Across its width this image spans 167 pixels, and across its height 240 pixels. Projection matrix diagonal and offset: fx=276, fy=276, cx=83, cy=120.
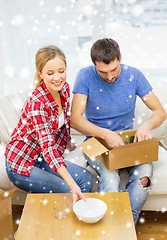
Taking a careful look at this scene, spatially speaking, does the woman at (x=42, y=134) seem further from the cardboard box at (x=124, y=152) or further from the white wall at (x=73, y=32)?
the white wall at (x=73, y=32)

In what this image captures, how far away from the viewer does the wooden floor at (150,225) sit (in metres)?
1.68

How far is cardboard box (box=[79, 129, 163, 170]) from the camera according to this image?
1450mm

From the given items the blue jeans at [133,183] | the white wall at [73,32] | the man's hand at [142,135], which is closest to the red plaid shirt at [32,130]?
the blue jeans at [133,183]

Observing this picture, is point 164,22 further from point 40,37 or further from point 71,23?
point 40,37

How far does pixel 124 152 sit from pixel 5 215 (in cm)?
68

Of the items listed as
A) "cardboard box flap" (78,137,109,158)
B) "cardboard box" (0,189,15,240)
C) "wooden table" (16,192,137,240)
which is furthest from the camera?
"cardboard box flap" (78,137,109,158)

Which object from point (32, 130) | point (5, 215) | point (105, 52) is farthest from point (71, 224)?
point (105, 52)

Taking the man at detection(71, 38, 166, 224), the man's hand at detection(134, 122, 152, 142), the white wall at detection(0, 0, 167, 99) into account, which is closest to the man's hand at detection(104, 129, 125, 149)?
the man at detection(71, 38, 166, 224)

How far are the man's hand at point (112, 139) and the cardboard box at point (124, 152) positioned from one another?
92mm

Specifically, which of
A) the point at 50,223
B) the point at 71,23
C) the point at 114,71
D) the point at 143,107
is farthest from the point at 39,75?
the point at 71,23

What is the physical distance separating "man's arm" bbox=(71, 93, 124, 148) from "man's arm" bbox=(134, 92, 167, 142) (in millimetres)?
129

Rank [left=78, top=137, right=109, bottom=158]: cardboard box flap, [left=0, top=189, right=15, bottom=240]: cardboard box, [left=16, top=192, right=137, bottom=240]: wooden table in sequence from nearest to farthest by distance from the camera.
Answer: [left=16, top=192, right=137, bottom=240]: wooden table, [left=0, top=189, right=15, bottom=240]: cardboard box, [left=78, top=137, right=109, bottom=158]: cardboard box flap

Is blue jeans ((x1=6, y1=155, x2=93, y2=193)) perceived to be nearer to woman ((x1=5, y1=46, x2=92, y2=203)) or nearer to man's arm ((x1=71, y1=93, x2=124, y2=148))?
woman ((x1=5, y1=46, x2=92, y2=203))

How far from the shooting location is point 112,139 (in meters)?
1.61
